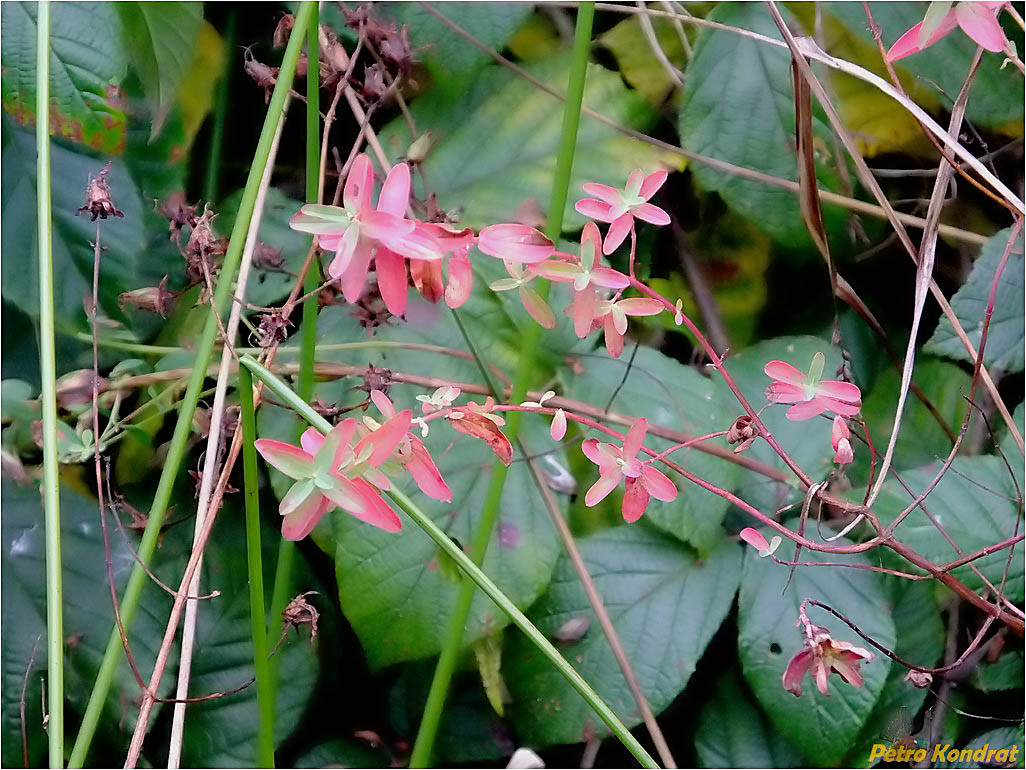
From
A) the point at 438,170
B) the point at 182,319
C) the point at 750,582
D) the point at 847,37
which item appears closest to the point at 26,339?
the point at 182,319

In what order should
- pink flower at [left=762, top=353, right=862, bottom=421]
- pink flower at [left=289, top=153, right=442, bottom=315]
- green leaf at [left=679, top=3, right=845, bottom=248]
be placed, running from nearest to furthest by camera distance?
pink flower at [left=289, top=153, right=442, bottom=315]
pink flower at [left=762, top=353, right=862, bottom=421]
green leaf at [left=679, top=3, right=845, bottom=248]

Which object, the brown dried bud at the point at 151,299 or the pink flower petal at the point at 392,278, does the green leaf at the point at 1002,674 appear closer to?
the pink flower petal at the point at 392,278

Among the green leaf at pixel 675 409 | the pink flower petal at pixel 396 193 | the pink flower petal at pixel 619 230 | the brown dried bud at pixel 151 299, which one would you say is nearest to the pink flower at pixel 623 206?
the pink flower petal at pixel 619 230

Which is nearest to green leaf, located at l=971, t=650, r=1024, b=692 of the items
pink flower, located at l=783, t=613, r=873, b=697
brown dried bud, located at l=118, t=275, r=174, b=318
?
pink flower, located at l=783, t=613, r=873, b=697

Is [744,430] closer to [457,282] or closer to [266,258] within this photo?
[457,282]

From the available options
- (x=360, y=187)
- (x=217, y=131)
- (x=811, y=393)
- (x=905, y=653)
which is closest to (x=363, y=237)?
(x=360, y=187)

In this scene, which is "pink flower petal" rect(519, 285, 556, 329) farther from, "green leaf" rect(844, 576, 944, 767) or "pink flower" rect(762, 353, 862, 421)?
"green leaf" rect(844, 576, 944, 767)
